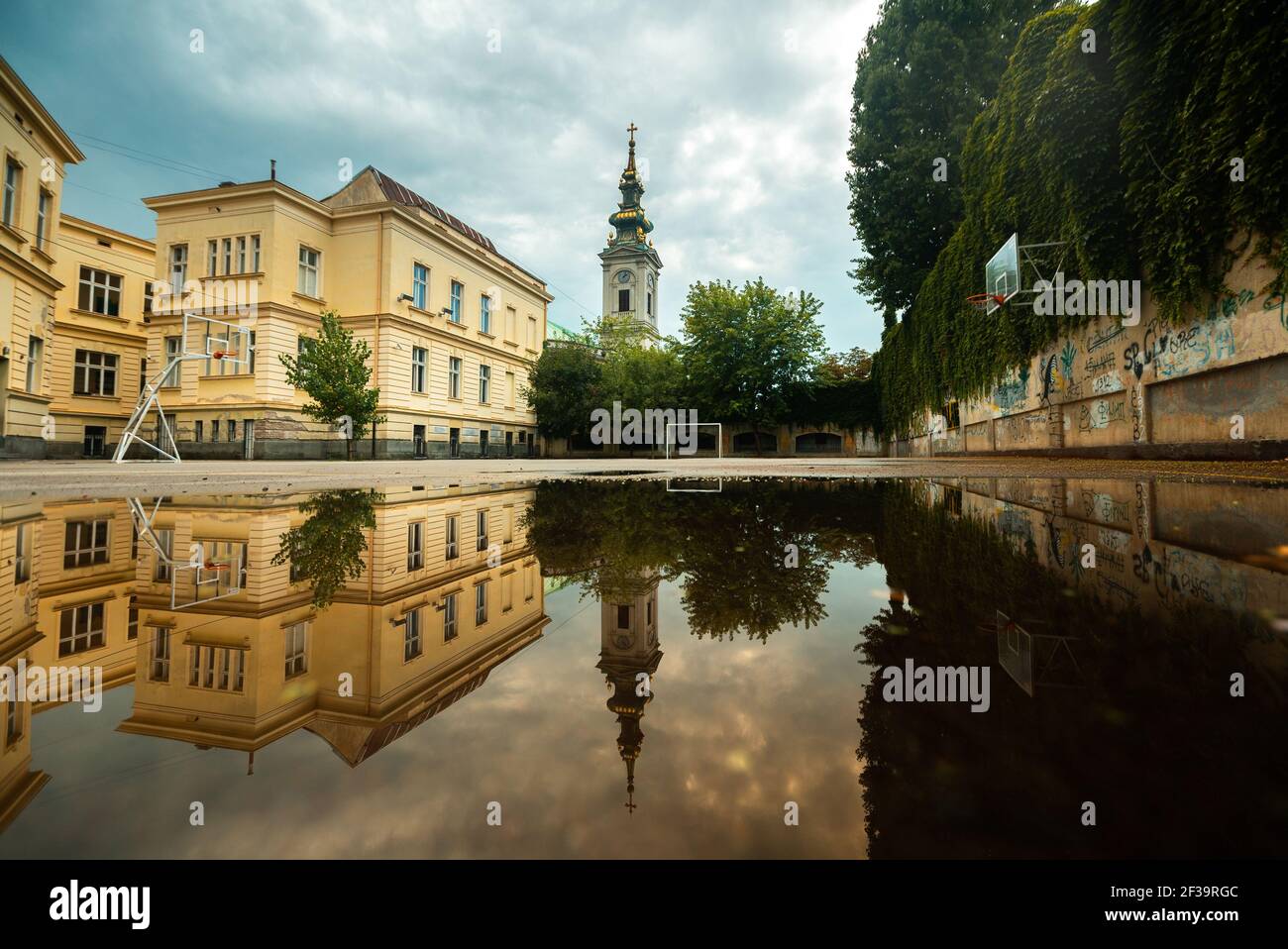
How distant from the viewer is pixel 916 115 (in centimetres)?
1733

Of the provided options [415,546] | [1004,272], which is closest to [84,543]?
[415,546]

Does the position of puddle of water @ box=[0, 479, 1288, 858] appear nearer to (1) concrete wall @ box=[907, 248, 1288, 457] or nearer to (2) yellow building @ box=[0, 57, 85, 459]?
(1) concrete wall @ box=[907, 248, 1288, 457]

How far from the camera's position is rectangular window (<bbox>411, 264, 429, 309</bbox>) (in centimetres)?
2509

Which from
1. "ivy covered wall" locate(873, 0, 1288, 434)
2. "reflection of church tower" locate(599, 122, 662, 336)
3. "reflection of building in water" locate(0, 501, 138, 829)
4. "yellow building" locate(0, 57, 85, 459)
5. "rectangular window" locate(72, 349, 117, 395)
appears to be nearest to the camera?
"reflection of building in water" locate(0, 501, 138, 829)

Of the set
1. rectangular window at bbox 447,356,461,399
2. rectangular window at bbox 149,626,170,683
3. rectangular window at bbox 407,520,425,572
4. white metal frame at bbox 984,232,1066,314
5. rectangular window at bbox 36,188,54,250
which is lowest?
rectangular window at bbox 149,626,170,683

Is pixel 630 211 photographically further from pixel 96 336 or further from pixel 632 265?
pixel 96 336

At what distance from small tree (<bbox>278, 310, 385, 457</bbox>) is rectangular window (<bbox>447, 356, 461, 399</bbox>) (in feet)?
20.7

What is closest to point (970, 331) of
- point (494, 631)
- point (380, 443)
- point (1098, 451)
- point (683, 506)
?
point (1098, 451)

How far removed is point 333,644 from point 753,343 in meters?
30.2

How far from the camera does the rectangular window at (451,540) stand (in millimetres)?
1978

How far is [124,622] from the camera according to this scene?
1185 millimetres

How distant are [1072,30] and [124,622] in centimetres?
1291

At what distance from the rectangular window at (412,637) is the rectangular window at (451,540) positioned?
75cm

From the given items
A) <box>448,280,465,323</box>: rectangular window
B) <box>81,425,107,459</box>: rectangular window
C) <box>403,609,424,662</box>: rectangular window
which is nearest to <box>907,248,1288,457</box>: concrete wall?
<box>403,609,424,662</box>: rectangular window
